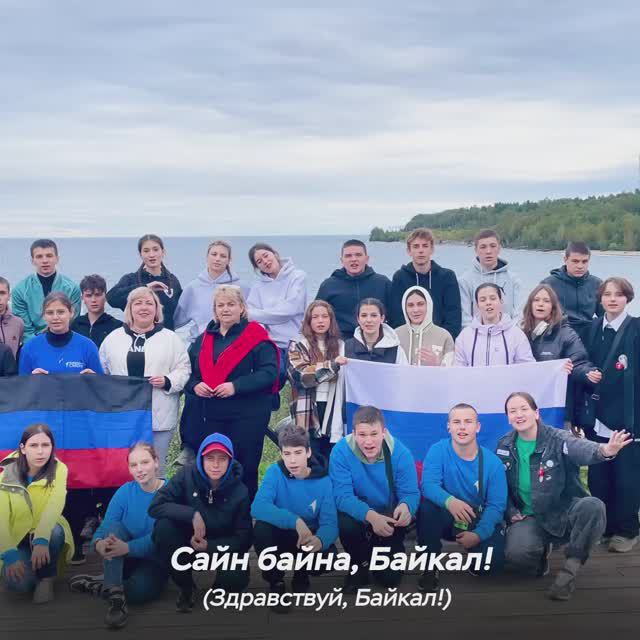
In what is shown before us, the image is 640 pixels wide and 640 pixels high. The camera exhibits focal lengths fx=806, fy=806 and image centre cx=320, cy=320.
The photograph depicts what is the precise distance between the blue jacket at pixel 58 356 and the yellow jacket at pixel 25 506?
0.97m

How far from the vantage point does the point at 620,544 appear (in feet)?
17.8

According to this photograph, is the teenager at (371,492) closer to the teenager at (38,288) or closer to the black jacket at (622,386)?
the black jacket at (622,386)

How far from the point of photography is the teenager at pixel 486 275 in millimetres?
6805

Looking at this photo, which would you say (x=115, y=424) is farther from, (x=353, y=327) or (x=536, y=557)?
(x=536, y=557)

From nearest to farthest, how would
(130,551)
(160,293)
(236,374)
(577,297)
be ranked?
(130,551) < (236,374) < (577,297) < (160,293)

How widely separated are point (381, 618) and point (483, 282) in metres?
3.25

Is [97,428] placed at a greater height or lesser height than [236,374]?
lesser

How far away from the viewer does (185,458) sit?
598 cm

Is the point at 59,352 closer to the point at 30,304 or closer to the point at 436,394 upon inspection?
the point at 30,304

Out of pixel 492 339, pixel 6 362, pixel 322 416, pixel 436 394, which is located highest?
pixel 492 339

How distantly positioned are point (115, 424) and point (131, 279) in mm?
1707

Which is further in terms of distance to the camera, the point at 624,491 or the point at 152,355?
the point at 152,355

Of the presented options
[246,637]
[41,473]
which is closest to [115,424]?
[41,473]

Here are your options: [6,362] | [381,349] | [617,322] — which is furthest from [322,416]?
[6,362]
